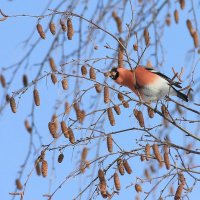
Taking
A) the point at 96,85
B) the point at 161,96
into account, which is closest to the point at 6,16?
the point at 96,85

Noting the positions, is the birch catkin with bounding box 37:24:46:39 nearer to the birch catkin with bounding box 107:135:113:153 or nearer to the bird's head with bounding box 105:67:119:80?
the bird's head with bounding box 105:67:119:80

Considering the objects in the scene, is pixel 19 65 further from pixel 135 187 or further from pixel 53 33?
pixel 135 187

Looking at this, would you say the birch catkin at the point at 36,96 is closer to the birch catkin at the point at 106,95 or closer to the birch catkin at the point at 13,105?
the birch catkin at the point at 13,105

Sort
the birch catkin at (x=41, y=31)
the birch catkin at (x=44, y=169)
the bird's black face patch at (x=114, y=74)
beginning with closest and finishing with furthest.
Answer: the birch catkin at (x=44, y=169) → the birch catkin at (x=41, y=31) → the bird's black face patch at (x=114, y=74)

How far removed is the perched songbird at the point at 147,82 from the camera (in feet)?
10.0

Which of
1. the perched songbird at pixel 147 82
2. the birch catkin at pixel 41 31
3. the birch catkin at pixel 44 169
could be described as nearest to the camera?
the birch catkin at pixel 44 169

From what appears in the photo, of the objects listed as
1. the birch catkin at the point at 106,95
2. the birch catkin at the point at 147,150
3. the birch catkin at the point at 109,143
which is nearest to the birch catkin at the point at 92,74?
the birch catkin at the point at 106,95

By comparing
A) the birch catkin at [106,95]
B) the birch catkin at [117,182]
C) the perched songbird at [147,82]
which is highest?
the perched songbird at [147,82]

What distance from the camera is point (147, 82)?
312cm

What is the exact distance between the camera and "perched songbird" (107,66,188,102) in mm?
3053

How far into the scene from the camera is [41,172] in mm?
2527

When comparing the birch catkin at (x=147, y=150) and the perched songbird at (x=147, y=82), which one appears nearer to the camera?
the birch catkin at (x=147, y=150)

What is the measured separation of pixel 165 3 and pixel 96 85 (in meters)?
0.97

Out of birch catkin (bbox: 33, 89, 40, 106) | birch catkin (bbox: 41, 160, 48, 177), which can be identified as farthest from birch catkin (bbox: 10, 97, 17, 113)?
birch catkin (bbox: 41, 160, 48, 177)
